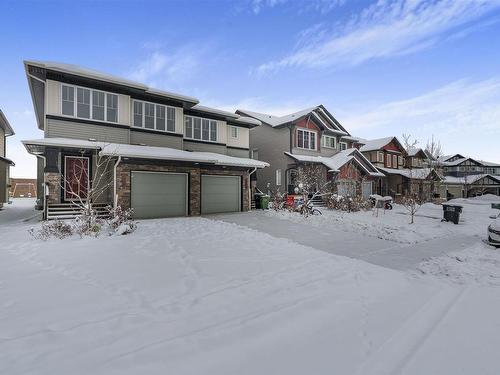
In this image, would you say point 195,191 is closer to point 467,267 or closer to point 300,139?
point 467,267

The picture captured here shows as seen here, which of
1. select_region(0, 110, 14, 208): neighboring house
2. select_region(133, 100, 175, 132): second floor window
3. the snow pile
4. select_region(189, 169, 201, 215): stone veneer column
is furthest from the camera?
select_region(0, 110, 14, 208): neighboring house

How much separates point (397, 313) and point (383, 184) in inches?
1193

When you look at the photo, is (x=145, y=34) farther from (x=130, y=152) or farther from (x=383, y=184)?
(x=383, y=184)

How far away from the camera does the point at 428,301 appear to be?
167 inches

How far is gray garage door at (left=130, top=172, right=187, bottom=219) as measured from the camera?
41.9 ft

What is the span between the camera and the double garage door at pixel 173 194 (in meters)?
12.8

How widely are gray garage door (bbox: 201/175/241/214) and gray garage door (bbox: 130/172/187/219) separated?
143 cm

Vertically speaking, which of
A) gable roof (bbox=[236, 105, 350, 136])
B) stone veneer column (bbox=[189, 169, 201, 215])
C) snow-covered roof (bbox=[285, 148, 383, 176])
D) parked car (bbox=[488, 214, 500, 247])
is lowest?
parked car (bbox=[488, 214, 500, 247])

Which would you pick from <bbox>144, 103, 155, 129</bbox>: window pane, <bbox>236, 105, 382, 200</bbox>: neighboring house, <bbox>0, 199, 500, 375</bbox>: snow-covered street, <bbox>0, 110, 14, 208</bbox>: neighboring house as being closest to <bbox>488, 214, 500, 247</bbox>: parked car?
<bbox>0, 199, 500, 375</bbox>: snow-covered street

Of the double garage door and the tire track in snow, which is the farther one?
the double garage door

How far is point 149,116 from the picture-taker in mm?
15125

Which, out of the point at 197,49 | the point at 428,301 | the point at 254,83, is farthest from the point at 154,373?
the point at 254,83

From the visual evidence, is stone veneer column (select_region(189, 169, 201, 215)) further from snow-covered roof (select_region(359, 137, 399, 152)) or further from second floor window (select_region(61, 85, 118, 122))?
snow-covered roof (select_region(359, 137, 399, 152))

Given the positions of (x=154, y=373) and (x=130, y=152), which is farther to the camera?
(x=130, y=152)
